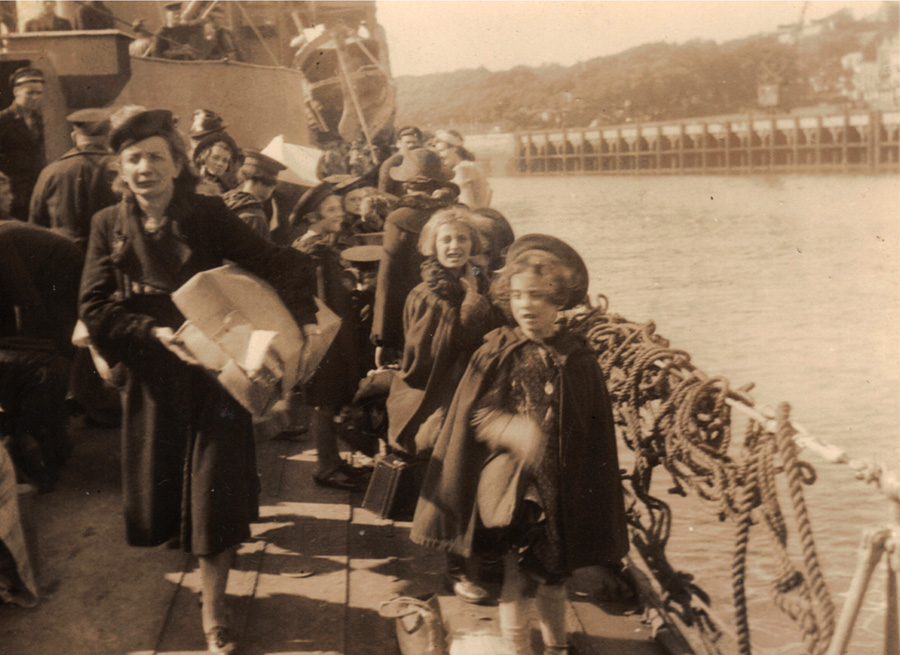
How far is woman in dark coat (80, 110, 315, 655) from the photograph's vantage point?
9.78 ft

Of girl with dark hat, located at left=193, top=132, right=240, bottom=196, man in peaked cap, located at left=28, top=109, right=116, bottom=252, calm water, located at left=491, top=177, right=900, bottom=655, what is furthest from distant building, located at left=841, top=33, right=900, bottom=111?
man in peaked cap, located at left=28, top=109, right=116, bottom=252

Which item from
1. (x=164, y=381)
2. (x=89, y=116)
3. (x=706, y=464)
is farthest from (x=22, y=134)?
(x=706, y=464)

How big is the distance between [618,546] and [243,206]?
2846 millimetres

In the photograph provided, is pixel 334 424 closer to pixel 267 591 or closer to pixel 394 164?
pixel 267 591

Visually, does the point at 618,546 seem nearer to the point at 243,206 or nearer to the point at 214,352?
the point at 214,352

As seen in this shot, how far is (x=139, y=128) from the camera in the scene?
A: 295cm

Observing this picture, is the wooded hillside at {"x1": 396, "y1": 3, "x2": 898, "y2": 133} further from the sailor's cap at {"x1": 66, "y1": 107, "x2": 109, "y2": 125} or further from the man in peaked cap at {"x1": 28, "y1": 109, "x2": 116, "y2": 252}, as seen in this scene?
the man in peaked cap at {"x1": 28, "y1": 109, "x2": 116, "y2": 252}

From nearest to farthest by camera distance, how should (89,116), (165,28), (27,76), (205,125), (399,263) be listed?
(399,263) → (89,116) → (205,125) → (27,76) → (165,28)

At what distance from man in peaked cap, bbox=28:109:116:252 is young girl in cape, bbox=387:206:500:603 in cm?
235

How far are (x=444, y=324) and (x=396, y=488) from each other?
72 cm

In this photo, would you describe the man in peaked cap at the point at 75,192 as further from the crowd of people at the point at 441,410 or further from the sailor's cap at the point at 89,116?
the crowd of people at the point at 441,410

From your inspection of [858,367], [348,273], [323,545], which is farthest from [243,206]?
[858,367]

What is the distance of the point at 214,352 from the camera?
2945mm

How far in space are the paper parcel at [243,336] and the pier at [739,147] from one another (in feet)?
129
